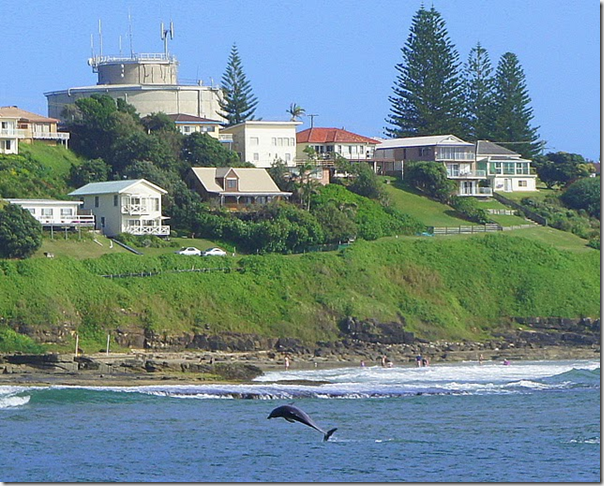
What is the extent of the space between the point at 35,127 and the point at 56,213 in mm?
9822

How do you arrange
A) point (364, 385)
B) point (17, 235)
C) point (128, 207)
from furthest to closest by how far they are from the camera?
point (128, 207) → point (17, 235) → point (364, 385)

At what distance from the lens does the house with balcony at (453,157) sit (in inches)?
2351

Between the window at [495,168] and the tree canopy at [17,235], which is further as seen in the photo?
the window at [495,168]

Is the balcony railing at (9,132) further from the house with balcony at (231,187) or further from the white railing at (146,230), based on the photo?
the white railing at (146,230)

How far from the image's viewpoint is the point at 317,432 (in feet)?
91.5

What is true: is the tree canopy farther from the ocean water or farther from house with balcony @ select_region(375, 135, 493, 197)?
house with balcony @ select_region(375, 135, 493, 197)

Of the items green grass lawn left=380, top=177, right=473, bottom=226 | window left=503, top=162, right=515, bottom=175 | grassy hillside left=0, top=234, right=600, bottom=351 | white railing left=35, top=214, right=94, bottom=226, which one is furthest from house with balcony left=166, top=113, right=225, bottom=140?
window left=503, top=162, right=515, bottom=175

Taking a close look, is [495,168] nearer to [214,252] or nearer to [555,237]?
[555,237]

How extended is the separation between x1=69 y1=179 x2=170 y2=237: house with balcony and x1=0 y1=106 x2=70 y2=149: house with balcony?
6673 mm

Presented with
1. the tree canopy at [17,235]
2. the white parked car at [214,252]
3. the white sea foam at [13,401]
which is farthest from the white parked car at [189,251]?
the white sea foam at [13,401]

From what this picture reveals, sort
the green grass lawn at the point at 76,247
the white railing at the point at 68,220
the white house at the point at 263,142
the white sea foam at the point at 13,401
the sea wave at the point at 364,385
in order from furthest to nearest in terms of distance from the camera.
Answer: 1. the white house at the point at 263,142
2. the white railing at the point at 68,220
3. the green grass lawn at the point at 76,247
4. the sea wave at the point at 364,385
5. the white sea foam at the point at 13,401

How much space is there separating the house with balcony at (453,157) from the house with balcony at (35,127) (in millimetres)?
15598

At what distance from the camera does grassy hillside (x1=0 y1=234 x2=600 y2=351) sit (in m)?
39.5

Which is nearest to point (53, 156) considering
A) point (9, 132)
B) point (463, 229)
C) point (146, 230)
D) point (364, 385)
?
point (9, 132)
